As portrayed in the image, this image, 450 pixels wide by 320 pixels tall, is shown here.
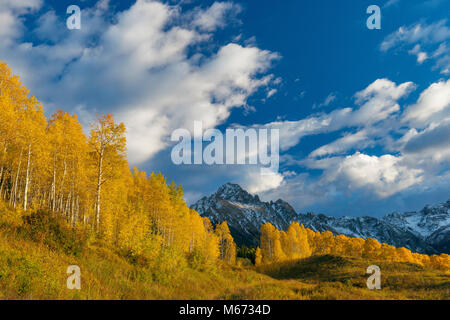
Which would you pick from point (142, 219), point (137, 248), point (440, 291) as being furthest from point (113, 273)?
point (440, 291)

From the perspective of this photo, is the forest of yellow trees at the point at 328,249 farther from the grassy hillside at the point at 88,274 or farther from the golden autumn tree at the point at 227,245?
the grassy hillside at the point at 88,274

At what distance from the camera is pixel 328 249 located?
350 ft

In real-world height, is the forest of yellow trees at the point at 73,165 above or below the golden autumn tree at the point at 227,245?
above

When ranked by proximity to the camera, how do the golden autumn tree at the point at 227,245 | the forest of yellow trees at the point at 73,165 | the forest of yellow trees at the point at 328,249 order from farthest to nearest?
the golden autumn tree at the point at 227,245 < the forest of yellow trees at the point at 328,249 < the forest of yellow trees at the point at 73,165

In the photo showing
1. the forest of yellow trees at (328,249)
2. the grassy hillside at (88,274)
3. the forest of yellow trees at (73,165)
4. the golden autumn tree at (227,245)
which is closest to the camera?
the grassy hillside at (88,274)

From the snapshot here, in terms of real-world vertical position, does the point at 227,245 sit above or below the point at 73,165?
below

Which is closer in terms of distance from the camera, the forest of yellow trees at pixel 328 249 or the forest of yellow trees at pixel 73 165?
the forest of yellow trees at pixel 73 165

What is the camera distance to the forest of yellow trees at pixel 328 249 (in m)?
82.2

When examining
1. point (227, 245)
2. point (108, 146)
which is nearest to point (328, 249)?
point (227, 245)

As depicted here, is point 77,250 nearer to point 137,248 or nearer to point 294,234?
point 137,248

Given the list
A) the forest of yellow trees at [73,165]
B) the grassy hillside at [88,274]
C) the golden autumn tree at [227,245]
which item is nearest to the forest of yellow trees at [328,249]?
the golden autumn tree at [227,245]

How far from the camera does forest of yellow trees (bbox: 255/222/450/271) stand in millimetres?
82188

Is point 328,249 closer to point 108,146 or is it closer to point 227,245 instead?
point 227,245

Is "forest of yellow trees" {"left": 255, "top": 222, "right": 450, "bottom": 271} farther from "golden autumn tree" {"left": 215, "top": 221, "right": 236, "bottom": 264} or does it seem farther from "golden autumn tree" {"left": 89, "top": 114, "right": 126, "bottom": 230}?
"golden autumn tree" {"left": 89, "top": 114, "right": 126, "bottom": 230}
